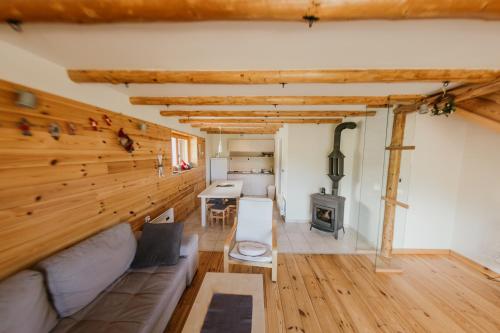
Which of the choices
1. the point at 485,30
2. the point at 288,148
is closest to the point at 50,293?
→ the point at 485,30

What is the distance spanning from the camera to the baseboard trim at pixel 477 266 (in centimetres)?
228

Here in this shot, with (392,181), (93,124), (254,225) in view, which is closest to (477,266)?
(392,181)

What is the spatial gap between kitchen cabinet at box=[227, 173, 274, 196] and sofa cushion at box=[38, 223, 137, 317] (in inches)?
195

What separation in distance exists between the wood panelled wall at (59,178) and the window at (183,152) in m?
1.81

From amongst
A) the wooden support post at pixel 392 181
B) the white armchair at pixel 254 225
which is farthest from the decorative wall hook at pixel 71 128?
the wooden support post at pixel 392 181

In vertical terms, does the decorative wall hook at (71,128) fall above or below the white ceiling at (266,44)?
below

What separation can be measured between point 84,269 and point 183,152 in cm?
392

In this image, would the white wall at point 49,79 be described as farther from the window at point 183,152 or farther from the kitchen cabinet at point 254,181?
the kitchen cabinet at point 254,181

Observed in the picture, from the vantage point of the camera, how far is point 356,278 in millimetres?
2277

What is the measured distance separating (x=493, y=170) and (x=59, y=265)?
4862 millimetres

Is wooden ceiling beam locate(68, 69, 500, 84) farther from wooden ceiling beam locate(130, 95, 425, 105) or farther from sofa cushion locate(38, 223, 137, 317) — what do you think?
sofa cushion locate(38, 223, 137, 317)

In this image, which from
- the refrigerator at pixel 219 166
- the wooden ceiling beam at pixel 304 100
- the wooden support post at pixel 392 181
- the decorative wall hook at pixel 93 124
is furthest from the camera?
the refrigerator at pixel 219 166

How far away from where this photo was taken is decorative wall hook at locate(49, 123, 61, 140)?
1448mm

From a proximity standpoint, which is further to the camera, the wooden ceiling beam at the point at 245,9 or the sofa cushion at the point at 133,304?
the sofa cushion at the point at 133,304
